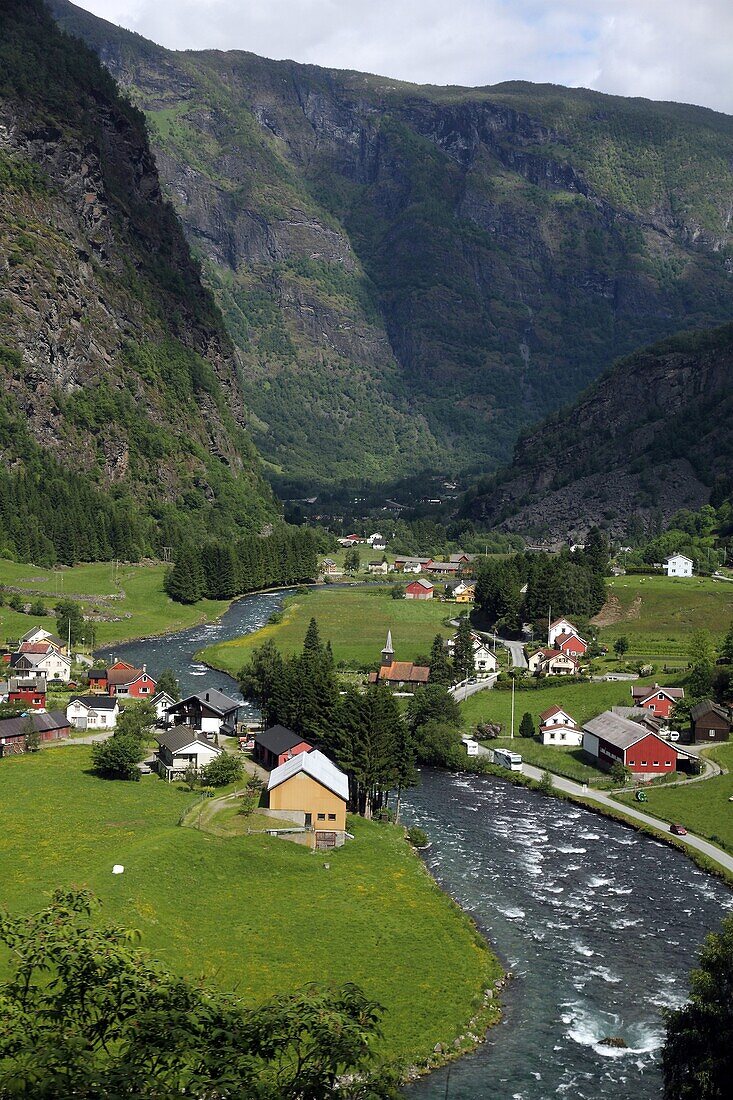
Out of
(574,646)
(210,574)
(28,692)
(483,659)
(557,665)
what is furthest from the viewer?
(210,574)

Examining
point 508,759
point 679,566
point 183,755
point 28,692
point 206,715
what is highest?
point 183,755

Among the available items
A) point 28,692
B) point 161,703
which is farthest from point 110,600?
point 161,703

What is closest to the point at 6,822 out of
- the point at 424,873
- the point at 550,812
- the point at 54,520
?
the point at 424,873

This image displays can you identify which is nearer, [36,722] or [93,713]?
[36,722]

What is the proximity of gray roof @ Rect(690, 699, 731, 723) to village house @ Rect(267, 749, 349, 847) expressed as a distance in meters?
35.5

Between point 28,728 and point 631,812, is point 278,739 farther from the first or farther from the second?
Answer: point 631,812

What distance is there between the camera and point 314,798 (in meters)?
68.5

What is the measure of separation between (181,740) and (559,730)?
30.5 meters

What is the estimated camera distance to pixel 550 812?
77688mm

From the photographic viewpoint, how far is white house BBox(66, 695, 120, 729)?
98125mm

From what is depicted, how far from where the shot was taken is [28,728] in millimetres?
89000

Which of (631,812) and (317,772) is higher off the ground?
(317,772)

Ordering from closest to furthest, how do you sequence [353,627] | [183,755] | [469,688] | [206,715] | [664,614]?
[183,755]
[206,715]
[469,688]
[664,614]
[353,627]

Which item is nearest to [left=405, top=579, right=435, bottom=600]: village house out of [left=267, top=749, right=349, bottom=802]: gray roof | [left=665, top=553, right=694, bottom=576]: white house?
[left=665, top=553, right=694, bottom=576]: white house
